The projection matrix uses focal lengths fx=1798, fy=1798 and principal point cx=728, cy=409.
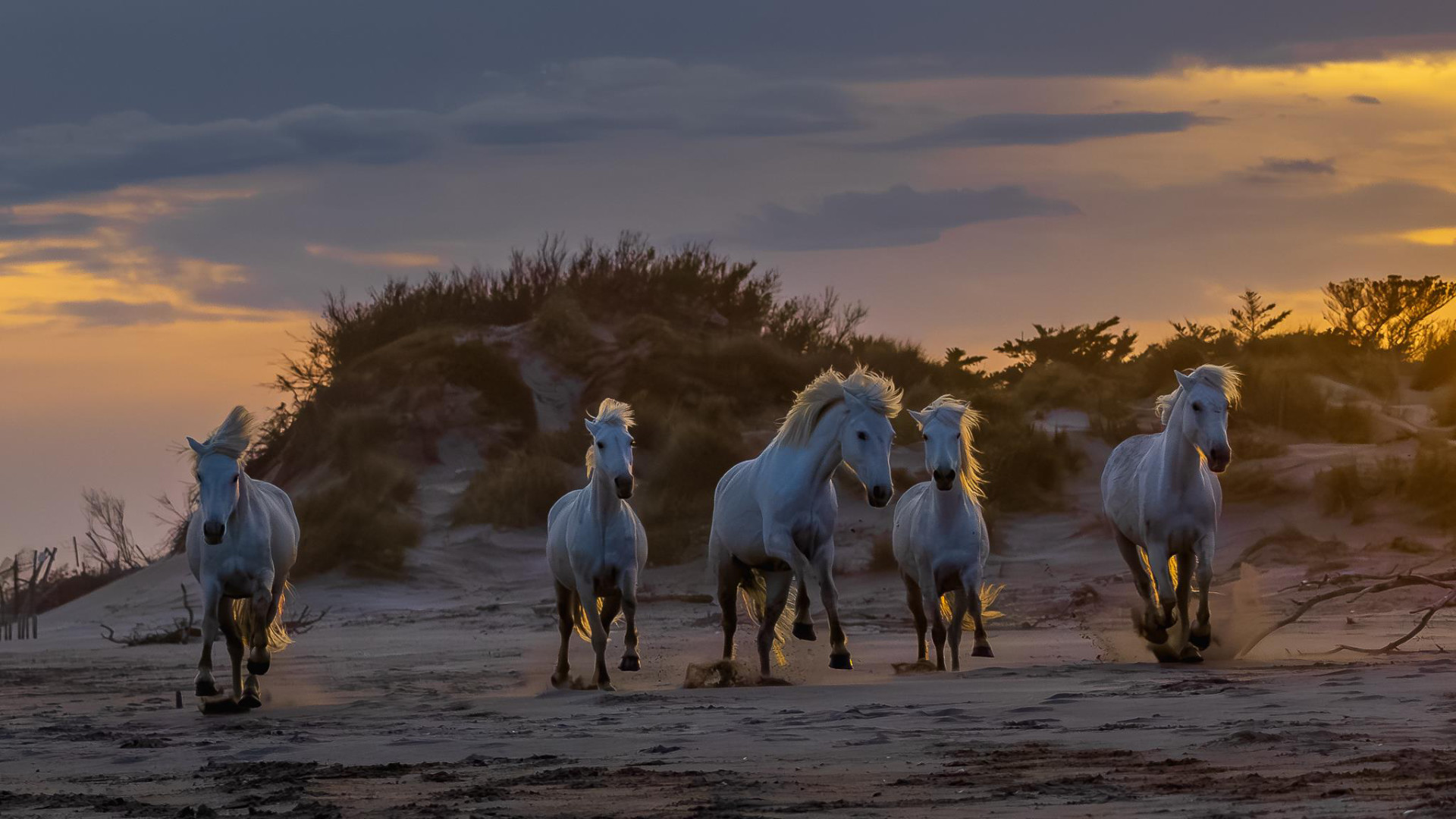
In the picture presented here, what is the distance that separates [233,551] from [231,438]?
0.76 meters

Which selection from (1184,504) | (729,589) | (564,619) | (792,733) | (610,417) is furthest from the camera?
(564,619)

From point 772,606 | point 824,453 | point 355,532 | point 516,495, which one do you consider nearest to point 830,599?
point 772,606

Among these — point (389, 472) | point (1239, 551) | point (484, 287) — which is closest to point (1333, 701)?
point (1239, 551)

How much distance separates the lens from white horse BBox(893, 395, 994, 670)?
12766 millimetres

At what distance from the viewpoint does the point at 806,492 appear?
484 inches

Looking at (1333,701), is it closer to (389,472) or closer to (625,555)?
(625,555)

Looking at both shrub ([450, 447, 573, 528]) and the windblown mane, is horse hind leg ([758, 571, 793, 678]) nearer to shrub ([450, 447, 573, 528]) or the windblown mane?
the windblown mane

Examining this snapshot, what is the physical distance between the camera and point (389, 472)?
1155 inches

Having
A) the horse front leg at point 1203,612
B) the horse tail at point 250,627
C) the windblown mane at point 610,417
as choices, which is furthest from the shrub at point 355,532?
the horse front leg at point 1203,612

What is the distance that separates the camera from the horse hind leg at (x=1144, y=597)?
12.5 metres

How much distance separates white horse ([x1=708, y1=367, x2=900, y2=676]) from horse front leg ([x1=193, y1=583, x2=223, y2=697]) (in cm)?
354

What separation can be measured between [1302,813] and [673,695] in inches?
230

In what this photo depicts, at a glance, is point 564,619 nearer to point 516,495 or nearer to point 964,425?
point 964,425

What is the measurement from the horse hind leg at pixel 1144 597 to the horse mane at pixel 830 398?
2.29 meters
